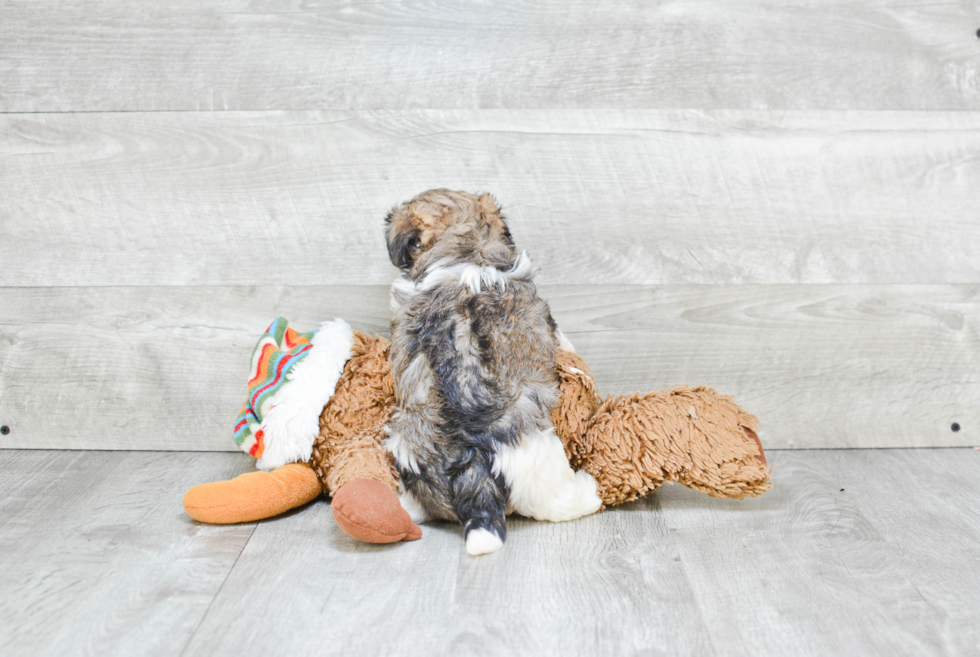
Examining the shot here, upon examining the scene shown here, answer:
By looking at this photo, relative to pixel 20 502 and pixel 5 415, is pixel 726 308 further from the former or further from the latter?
pixel 5 415

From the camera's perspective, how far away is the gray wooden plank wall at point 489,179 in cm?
121

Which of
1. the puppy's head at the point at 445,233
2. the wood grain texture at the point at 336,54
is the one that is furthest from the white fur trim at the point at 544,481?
the wood grain texture at the point at 336,54

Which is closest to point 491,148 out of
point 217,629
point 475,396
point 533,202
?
point 533,202

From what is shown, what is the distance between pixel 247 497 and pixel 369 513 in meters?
0.20

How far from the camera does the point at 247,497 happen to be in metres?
0.99

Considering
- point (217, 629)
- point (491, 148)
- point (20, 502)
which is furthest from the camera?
point (491, 148)

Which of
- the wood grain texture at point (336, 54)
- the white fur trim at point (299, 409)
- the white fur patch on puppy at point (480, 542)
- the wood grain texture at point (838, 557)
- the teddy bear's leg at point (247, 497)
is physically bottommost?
the wood grain texture at point (838, 557)

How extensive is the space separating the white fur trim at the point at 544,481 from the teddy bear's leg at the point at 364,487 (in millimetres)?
137

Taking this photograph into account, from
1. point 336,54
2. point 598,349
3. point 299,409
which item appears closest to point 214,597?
point 299,409

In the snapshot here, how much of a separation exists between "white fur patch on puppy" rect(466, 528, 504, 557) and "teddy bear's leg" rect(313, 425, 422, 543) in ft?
0.26

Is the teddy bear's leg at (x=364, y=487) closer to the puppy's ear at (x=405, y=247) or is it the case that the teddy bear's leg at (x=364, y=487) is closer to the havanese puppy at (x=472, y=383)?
the havanese puppy at (x=472, y=383)

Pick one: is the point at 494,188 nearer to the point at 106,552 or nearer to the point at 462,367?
the point at 462,367

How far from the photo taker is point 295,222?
122 cm

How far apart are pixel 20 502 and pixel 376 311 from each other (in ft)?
1.93
